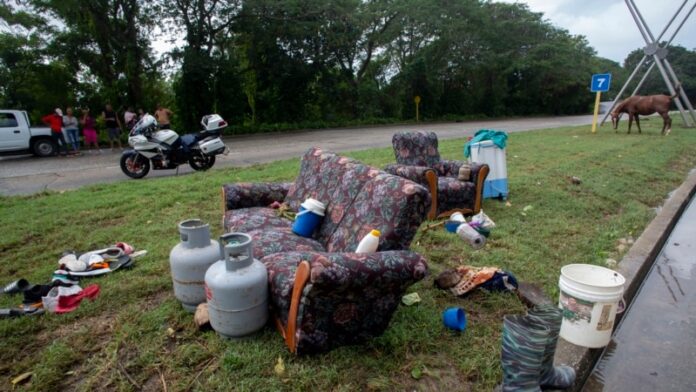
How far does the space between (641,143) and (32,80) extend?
21.6 meters

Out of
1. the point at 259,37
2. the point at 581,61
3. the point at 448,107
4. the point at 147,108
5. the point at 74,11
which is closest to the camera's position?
the point at 74,11

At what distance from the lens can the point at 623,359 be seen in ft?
8.53

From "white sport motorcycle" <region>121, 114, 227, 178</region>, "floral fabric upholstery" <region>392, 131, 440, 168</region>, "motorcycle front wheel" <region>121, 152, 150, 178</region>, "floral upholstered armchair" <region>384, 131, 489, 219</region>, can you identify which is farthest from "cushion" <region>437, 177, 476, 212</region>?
"motorcycle front wheel" <region>121, 152, 150, 178</region>

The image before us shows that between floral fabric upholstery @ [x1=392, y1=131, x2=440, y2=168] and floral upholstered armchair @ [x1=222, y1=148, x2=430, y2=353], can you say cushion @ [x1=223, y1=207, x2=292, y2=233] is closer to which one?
floral upholstered armchair @ [x1=222, y1=148, x2=430, y2=353]

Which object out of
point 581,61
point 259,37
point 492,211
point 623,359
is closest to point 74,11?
point 259,37

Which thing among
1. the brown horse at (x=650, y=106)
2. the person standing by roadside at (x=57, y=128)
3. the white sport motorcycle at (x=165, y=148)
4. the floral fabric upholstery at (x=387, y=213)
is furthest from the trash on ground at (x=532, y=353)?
the brown horse at (x=650, y=106)

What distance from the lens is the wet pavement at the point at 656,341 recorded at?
2393 millimetres

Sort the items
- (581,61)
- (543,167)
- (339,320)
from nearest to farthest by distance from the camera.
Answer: (339,320)
(543,167)
(581,61)

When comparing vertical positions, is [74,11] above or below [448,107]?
above

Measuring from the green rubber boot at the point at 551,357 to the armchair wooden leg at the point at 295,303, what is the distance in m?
1.23

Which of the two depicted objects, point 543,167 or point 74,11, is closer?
point 543,167

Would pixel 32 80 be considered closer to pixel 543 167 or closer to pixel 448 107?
pixel 543 167

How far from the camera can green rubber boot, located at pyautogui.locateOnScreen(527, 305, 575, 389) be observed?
2.08 m

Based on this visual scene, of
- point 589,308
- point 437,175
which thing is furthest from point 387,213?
point 437,175
